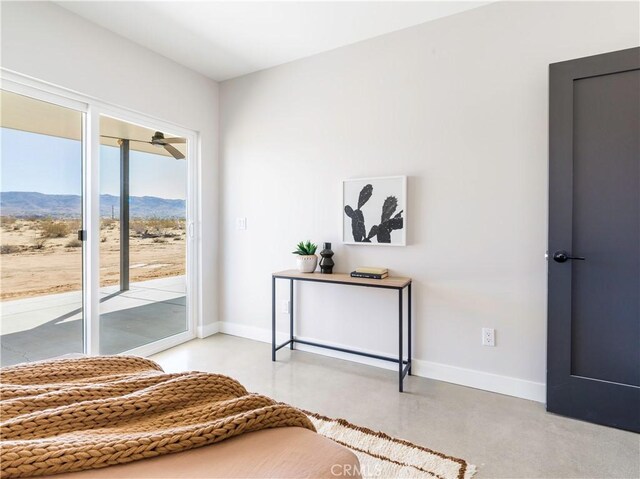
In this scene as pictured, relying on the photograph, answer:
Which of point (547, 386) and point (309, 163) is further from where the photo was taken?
point (309, 163)

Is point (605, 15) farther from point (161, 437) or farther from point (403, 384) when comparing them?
point (161, 437)

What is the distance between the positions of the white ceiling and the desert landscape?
148 centimetres

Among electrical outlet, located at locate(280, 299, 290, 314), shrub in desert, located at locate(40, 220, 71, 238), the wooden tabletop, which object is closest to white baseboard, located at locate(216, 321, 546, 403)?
electrical outlet, located at locate(280, 299, 290, 314)

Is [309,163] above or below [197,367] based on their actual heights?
above

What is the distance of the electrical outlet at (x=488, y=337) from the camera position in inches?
89.7

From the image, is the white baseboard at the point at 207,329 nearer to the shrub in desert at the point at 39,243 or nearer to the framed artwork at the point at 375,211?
the shrub in desert at the point at 39,243

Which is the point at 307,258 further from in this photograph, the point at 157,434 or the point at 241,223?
the point at 157,434

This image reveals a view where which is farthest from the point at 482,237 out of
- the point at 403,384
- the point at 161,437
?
the point at 161,437

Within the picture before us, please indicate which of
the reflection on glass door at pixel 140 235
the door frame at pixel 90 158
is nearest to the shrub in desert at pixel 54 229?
the door frame at pixel 90 158

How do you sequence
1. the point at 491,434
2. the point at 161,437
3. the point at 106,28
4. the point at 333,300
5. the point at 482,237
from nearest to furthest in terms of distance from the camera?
the point at 161,437, the point at 491,434, the point at 482,237, the point at 106,28, the point at 333,300

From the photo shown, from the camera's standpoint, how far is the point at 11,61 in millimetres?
2035

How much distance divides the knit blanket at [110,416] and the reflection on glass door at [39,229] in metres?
1.58

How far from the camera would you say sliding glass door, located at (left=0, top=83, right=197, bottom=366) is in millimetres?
2182

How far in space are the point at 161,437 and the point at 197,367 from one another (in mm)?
2126
